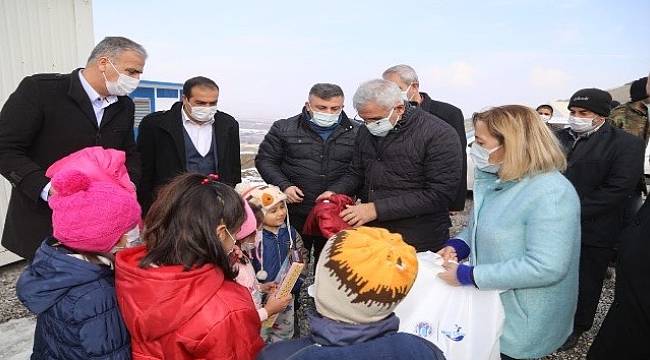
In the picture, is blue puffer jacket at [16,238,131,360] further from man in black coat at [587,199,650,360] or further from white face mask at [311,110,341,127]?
white face mask at [311,110,341,127]

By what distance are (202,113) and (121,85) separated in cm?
67

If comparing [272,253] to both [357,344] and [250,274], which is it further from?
[357,344]

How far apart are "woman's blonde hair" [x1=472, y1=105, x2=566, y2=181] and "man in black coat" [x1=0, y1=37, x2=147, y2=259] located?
7.46ft

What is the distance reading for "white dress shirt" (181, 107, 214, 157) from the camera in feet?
10.9

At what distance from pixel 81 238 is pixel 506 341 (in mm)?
1796

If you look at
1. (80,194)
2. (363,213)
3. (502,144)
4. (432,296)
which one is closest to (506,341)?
(432,296)

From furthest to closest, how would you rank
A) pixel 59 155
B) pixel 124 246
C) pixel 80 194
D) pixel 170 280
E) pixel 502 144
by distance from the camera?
pixel 59 155, pixel 502 144, pixel 124 246, pixel 80 194, pixel 170 280

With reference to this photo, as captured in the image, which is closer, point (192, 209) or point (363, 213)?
point (192, 209)

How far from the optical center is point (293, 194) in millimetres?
3146

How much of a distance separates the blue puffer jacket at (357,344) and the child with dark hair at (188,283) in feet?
0.89

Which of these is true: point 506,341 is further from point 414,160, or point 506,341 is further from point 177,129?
point 177,129

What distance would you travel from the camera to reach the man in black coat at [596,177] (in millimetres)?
2977

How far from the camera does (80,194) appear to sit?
151cm

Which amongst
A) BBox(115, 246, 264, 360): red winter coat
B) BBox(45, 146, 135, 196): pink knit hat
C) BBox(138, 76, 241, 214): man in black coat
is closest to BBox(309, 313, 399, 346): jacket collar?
BBox(115, 246, 264, 360): red winter coat
